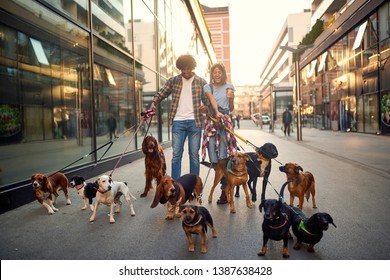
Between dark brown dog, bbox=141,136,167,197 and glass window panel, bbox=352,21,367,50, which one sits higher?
glass window panel, bbox=352,21,367,50

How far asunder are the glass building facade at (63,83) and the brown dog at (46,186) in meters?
0.61

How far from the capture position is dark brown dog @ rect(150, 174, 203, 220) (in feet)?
12.0

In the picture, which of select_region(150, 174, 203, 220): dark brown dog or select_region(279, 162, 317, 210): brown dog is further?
select_region(279, 162, 317, 210): brown dog

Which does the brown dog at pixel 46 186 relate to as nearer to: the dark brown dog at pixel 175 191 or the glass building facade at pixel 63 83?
the glass building facade at pixel 63 83

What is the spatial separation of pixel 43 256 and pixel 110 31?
808cm

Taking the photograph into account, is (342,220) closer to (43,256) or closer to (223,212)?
(223,212)

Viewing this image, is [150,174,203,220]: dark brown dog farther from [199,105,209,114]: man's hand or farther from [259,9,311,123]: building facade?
[259,9,311,123]: building facade

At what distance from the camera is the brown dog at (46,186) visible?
4.32 metres

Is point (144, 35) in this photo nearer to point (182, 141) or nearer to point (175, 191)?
point (182, 141)

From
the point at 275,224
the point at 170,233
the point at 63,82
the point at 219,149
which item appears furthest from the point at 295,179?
the point at 63,82

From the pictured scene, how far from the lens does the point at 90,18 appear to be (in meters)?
8.23

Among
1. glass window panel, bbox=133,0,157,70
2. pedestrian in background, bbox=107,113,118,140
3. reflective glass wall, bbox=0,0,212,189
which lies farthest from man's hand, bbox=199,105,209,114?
glass window panel, bbox=133,0,157,70

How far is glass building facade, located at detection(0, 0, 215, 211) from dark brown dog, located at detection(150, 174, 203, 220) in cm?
206

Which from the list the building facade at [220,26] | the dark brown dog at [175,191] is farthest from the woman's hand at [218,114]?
the building facade at [220,26]
